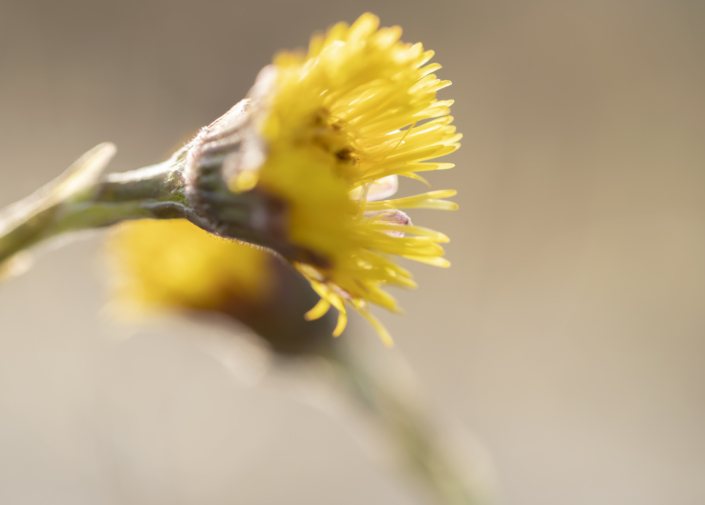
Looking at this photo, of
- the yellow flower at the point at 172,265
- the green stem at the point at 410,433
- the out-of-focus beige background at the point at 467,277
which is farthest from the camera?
the out-of-focus beige background at the point at 467,277

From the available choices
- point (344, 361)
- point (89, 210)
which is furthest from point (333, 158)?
point (344, 361)

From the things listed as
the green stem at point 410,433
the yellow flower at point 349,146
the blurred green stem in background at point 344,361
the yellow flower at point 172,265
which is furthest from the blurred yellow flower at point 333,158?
the green stem at point 410,433

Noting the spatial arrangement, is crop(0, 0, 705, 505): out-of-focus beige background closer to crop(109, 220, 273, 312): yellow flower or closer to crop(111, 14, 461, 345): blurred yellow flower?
crop(109, 220, 273, 312): yellow flower

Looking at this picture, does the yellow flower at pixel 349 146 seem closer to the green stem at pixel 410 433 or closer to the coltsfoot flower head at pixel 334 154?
the coltsfoot flower head at pixel 334 154

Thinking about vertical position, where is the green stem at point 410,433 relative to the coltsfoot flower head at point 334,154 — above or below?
below

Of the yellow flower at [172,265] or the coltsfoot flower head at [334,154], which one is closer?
the coltsfoot flower head at [334,154]

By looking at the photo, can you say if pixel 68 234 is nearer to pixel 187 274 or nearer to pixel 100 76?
pixel 187 274

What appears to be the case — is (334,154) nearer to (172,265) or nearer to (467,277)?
(172,265)

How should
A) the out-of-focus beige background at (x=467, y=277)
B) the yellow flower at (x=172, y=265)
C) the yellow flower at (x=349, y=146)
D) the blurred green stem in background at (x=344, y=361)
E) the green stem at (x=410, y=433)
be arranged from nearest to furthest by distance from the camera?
the yellow flower at (x=349, y=146) → the blurred green stem in background at (x=344, y=361) → the yellow flower at (x=172, y=265) → the green stem at (x=410, y=433) → the out-of-focus beige background at (x=467, y=277)

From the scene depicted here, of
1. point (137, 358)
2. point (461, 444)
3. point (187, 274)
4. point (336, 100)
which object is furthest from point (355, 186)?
point (137, 358)

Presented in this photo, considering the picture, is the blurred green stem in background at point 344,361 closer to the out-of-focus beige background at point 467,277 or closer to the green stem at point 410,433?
the green stem at point 410,433
